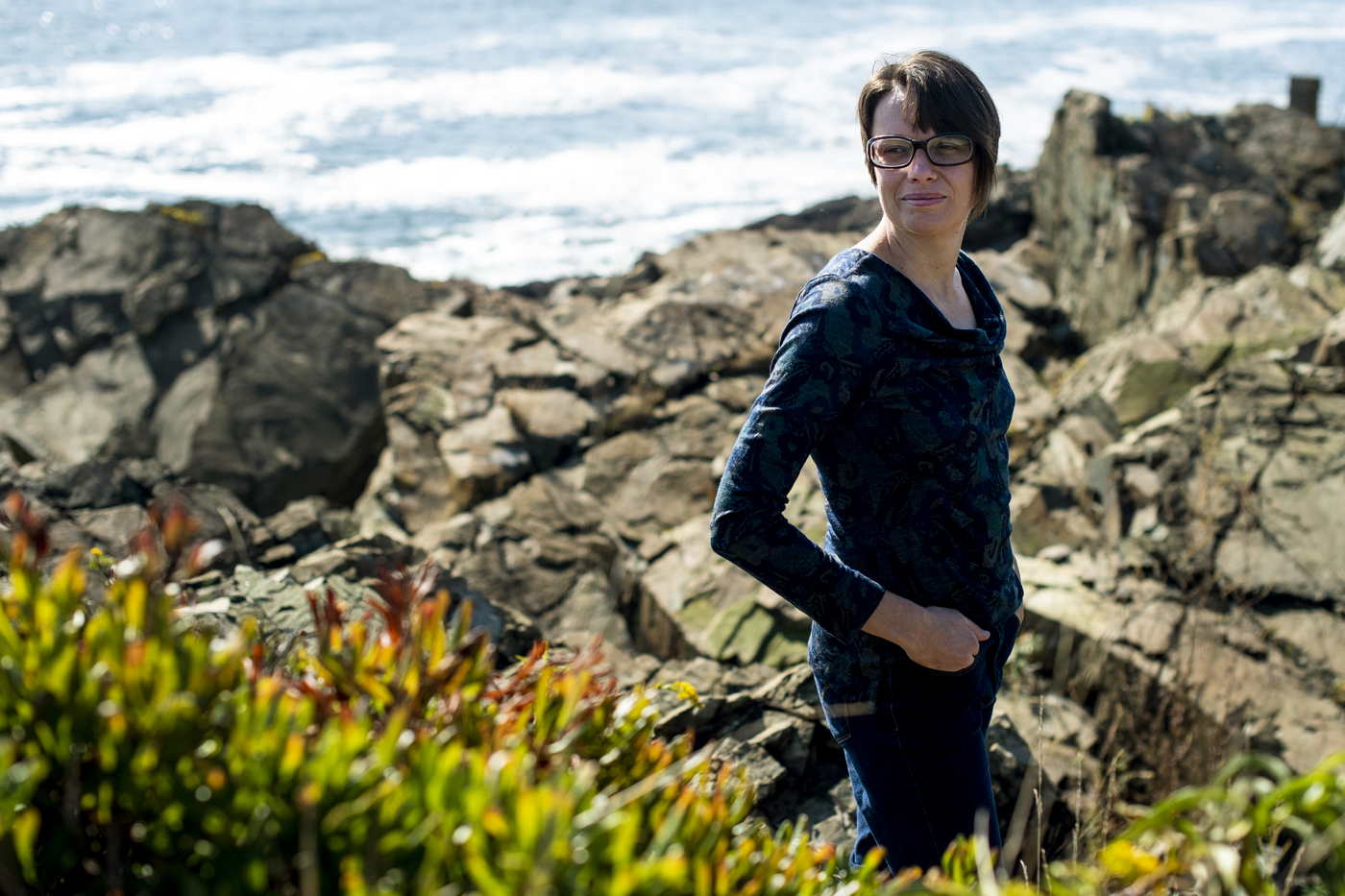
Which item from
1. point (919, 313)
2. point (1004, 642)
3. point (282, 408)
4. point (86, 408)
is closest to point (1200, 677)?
point (1004, 642)

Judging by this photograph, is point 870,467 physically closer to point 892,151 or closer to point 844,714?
point 844,714

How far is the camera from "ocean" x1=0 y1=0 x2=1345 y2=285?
23.0 meters

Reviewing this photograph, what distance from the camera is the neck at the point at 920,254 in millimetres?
2047

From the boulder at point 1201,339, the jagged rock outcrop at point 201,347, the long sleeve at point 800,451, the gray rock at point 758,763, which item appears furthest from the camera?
the jagged rock outcrop at point 201,347

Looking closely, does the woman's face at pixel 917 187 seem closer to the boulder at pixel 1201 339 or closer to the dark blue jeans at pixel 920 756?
the dark blue jeans at pixel 920 756

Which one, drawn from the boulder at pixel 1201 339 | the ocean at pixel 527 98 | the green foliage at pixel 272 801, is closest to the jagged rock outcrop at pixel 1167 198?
the boulder at pixel 1201 339

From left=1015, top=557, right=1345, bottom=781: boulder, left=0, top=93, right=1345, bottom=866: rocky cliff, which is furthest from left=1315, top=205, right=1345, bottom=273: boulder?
left=1015, top=557, right=1345, bottom=781: boulder

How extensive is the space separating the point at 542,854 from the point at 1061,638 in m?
4.66

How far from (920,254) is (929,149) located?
0.69 feet

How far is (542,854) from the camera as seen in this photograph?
3.21ft

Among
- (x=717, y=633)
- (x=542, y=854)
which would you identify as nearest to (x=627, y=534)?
(x=717, y=633)

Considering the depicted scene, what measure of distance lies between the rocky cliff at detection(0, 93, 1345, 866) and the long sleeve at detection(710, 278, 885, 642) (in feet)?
1.78

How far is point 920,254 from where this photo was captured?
2.08 metres

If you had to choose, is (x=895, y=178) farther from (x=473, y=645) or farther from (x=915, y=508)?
(x=473, y=645)
